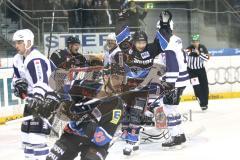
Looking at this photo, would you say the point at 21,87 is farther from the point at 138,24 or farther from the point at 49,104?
the point at 138,24

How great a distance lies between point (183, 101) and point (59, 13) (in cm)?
277

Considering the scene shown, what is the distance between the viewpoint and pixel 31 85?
4297 mm

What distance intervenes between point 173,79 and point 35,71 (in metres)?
1.86

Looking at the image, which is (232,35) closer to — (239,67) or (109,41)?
(239,67)

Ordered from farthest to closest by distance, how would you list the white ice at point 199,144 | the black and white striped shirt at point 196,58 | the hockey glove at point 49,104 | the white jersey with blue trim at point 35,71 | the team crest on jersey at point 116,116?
the black and white striped shirt at point 196,58
the white ice at point 199,144
the white jersey with blue trim at point 35,71
the hockey glove at point 49,104
the team crest on jersey at point 116,116

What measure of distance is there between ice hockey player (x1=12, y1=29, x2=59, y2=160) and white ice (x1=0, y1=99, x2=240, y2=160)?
118 centimetres

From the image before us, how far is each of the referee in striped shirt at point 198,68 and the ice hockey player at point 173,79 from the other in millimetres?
2686

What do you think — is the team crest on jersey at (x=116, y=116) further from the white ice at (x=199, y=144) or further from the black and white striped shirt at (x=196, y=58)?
the black and white striped shirt at (x=196, y=58)

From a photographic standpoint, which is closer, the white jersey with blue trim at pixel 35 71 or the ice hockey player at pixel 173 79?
the white jersey with blue trim at pixel 35 71

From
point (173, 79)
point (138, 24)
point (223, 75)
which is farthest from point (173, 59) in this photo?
point (138, 24)

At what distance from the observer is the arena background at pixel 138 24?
32.0 feet

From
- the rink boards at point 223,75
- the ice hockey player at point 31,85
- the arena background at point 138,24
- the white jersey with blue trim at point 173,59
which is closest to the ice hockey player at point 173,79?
the white jersey with blue trim at point 173,59

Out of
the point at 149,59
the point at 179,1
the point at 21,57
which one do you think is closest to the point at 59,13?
the point at 179,1

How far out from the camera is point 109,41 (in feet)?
22.5
